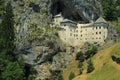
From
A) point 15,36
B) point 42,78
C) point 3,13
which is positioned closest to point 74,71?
point 42,78

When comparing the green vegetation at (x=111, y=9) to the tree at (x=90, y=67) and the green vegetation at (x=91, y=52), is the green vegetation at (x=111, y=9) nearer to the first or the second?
the green vegetation at (x=91, y=52)

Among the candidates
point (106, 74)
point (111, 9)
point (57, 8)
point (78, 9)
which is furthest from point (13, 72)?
point (111, 9)

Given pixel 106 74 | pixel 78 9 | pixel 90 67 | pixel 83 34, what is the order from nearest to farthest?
pixel 106 74 → pixel 90 67 → pixel 83 34 → pixel 78 9

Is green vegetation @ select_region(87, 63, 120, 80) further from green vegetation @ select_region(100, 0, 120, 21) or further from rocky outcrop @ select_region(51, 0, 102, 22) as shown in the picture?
green vegetation @ select_region(100, 0, 120, 21)

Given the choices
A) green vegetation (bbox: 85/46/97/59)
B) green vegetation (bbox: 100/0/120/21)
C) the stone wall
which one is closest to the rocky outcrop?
green vegetation (bbox: 100/0/120/21)

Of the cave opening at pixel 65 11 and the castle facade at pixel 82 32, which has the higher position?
the cave opening at pixel 65 11

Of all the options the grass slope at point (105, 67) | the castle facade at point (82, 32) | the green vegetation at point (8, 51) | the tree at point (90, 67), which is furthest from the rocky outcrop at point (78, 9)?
the tree at point (90, 67)

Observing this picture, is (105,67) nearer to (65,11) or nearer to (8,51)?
(8,51)
